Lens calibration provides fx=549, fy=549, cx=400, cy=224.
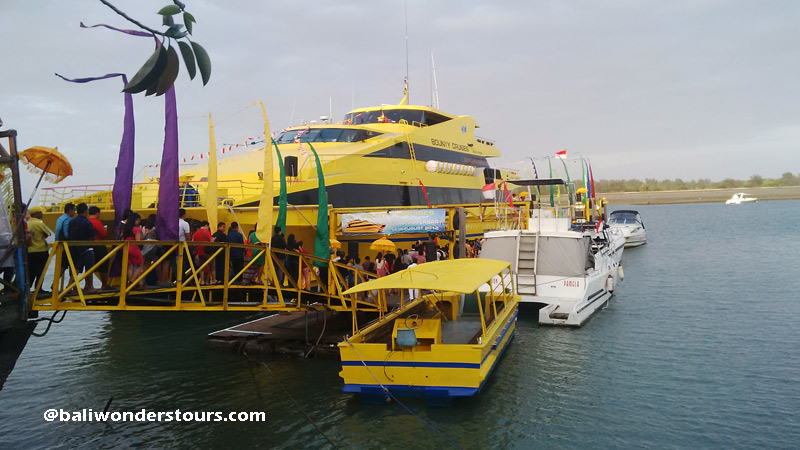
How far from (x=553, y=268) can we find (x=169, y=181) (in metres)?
12.6

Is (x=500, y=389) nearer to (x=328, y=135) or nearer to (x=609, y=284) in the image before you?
(x=609, y=284)

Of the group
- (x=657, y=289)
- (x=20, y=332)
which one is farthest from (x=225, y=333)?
(x=657, y=289)

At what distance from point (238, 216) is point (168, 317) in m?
4.88

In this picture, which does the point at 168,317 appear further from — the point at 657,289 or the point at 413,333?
the point at 657,289

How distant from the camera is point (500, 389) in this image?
11.6 meters

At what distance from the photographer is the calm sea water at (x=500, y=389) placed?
30.8 feet

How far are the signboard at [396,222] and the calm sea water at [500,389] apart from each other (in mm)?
5206

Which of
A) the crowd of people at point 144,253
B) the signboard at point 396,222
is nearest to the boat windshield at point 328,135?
the signboard at point 396,222

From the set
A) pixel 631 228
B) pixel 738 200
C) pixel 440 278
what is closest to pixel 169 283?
pixel 440 278

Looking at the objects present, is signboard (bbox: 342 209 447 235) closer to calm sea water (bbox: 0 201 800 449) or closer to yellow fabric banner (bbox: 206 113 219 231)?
calm sea water (bbox: 0 201 800 449)

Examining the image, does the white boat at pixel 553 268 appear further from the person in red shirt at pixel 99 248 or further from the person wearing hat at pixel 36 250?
the person wearing hat at pixel 36 250

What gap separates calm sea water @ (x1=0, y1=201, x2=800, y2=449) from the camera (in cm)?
938

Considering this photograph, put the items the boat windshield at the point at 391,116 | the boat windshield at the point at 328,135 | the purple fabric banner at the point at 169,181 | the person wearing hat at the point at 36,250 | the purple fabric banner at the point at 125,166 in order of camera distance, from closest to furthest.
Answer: the person wearing hat at the point at 36,250, the purple fabric banner at the point at 169,181, the purple fabric banner at the point at 125,166, the boat windshield at the point at 328,135, the boat windshield at the point at 391,116

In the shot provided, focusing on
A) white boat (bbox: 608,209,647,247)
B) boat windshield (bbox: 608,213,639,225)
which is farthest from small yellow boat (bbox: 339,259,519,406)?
boat windshield (bbox: 608,213,639,225)
